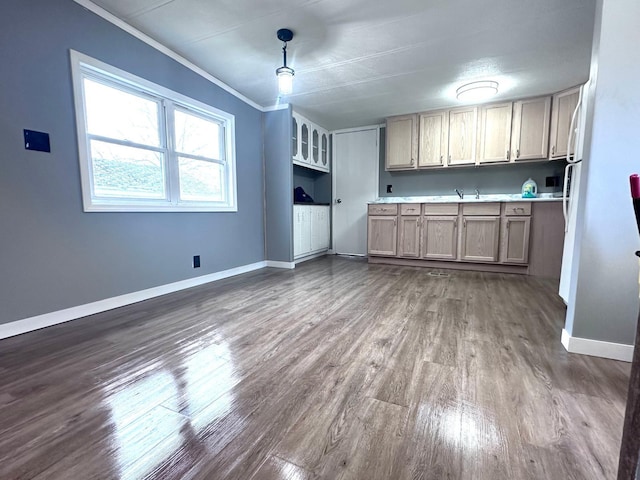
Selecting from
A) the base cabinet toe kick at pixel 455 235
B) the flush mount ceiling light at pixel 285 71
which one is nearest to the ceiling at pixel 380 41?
the flush mount ceiling light at pixel 285 71

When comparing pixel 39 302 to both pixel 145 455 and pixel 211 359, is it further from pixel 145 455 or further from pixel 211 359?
pixel 145 455

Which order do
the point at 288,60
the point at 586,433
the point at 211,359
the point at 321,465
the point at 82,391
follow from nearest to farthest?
the point at 321,465
the point at 586,433
the point at 82,391
the point at 211,359
the point at 288,60

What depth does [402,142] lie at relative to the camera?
4.44 metres

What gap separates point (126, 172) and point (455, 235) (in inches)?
153

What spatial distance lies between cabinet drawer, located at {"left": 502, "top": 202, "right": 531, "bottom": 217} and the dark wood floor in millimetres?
1629

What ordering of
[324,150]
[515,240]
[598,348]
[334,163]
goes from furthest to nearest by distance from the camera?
[334,163]
[324,150]
[515,240]
[598,348]

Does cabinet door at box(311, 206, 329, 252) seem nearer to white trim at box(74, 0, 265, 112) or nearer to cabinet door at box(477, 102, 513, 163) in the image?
white trim at box(74, 0, 265, 112)

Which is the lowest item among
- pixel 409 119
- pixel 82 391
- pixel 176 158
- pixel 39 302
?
pixel 82 391

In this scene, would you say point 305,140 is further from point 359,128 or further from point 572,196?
point 572,196

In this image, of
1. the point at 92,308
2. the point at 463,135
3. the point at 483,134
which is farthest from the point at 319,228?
the point at 92,308

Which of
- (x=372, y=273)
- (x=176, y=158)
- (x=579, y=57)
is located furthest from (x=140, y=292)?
(x=579, y=57)

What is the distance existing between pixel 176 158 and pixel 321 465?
2940 mm

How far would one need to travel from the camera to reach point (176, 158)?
2945 mm

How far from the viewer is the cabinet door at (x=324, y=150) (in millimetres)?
5076
